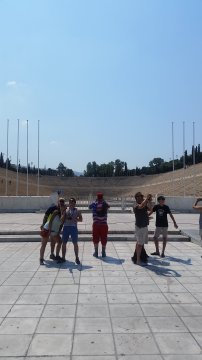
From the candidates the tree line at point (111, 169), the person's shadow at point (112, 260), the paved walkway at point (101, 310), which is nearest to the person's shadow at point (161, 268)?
the paved walkway at point (101, 310)

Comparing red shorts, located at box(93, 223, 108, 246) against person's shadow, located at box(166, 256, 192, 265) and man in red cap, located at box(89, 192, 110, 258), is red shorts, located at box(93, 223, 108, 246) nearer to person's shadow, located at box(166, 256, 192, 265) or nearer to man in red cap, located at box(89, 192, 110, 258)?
man in red cap, located at box(89, 192, 110, 258)

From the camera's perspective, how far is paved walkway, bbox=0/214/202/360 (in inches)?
181

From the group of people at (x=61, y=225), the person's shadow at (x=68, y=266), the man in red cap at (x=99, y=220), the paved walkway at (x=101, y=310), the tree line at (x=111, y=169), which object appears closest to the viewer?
the paved walkway at (x=101, y=310)

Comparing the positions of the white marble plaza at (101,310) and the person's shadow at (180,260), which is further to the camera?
the person's shadow at (180,260)

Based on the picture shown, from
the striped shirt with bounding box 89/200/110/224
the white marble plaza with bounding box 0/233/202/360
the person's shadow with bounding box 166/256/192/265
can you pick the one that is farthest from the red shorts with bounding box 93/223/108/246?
the person's shadow with bounding box 166/256/192/265

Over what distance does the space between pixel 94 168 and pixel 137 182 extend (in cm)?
2697

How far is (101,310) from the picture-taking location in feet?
19.8

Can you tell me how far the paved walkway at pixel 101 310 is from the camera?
4.59 m

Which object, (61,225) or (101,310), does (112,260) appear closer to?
(61,225)

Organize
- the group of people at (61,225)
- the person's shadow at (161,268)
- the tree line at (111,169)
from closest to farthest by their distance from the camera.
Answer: the person's shadow at (161,268) < the group of people at (61,225) < the tree line at (111,169)

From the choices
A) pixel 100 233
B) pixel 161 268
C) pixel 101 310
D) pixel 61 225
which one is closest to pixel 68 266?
pixel 61 225

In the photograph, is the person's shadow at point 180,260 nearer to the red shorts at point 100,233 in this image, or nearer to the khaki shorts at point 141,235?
the khaki shorts at point 141,235

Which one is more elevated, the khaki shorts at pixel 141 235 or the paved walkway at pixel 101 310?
the khaki shorts at pixel 141 235

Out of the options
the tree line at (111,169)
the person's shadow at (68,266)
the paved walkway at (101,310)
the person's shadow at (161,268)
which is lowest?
the paved walkway at (101,310)
